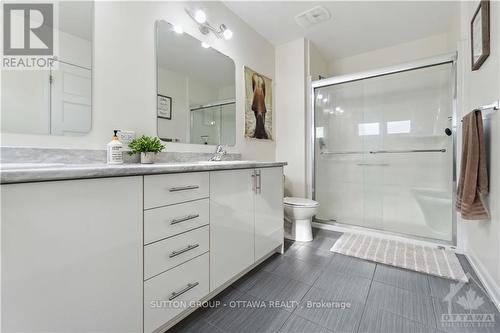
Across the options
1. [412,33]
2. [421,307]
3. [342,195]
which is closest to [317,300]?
[421,307]

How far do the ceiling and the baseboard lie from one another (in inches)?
91.1

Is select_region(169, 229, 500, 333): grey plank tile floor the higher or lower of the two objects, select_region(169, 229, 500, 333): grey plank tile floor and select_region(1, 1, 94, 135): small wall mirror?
the lower

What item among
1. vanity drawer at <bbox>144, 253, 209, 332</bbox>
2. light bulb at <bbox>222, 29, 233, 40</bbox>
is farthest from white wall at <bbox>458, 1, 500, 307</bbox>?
light bulb at <bbox>222, 29, 233, 40</bbox>

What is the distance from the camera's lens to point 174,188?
1.02 m

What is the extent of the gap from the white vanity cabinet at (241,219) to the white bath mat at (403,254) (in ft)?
2.66

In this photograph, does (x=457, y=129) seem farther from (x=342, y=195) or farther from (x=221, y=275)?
(x=221, y=275)

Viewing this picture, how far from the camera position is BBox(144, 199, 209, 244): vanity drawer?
93cm

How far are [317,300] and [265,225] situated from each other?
23.1 inches

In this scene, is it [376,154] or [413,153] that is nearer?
[413,153]

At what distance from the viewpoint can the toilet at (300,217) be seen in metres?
2.17

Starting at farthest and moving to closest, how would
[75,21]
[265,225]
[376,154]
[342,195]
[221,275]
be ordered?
[342,195]
[376,154]
[265,225]
[221,275]
[75,21]

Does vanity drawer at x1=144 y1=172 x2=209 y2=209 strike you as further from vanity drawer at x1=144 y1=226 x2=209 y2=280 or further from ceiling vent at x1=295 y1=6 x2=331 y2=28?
ceiling vent at x1=295 y1=6 x2=331 y2=28

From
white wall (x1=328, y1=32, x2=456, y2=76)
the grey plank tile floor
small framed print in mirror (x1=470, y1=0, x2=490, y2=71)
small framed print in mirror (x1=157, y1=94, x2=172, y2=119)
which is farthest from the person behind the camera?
white wall (x1=328, y1=32, x2=456, y2=76)

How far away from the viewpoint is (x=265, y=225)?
1.69 m
